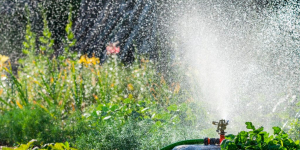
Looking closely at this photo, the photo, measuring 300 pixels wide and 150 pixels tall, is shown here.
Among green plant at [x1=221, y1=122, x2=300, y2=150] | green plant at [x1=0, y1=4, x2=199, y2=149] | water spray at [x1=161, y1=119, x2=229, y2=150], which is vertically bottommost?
green plant at [x1=221, y1=122, x2=300, y2=150]

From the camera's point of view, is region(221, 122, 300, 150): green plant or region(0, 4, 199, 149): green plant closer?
region(221, 122, 300, 150): green plant

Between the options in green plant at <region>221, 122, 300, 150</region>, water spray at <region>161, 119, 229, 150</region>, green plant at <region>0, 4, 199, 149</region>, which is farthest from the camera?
green plant at <region>0, 4, 199, 149</region>

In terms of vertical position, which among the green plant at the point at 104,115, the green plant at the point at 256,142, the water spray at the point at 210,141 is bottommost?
the green plant at the point at 256,142

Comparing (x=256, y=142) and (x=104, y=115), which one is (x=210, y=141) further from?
(x=104, y=115)

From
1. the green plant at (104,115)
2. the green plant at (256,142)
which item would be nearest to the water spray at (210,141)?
the green plant at (256,142)

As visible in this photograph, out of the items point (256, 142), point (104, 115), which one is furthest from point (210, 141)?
point (104, 115)

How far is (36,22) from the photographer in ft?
23.0

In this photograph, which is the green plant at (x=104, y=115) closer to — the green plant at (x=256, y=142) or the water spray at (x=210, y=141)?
the water spray at (x=210, y=141)

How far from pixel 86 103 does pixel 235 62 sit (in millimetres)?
1733

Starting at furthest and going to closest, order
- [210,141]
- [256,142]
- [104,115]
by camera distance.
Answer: [104,115] < [210,141] < [256,142]

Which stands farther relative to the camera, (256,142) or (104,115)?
(104,115)

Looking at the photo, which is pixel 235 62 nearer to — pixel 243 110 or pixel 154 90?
pixel 243 110

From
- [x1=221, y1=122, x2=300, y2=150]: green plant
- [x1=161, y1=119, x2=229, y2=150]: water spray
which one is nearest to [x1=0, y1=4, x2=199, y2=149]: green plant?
[x1=161, y1=119, x2=229, y2=150]: water spray

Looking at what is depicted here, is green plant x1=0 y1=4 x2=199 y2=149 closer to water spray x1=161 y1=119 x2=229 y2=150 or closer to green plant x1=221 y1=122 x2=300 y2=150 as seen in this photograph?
water spray x1=161 y1=119 x2=229 y2=150
